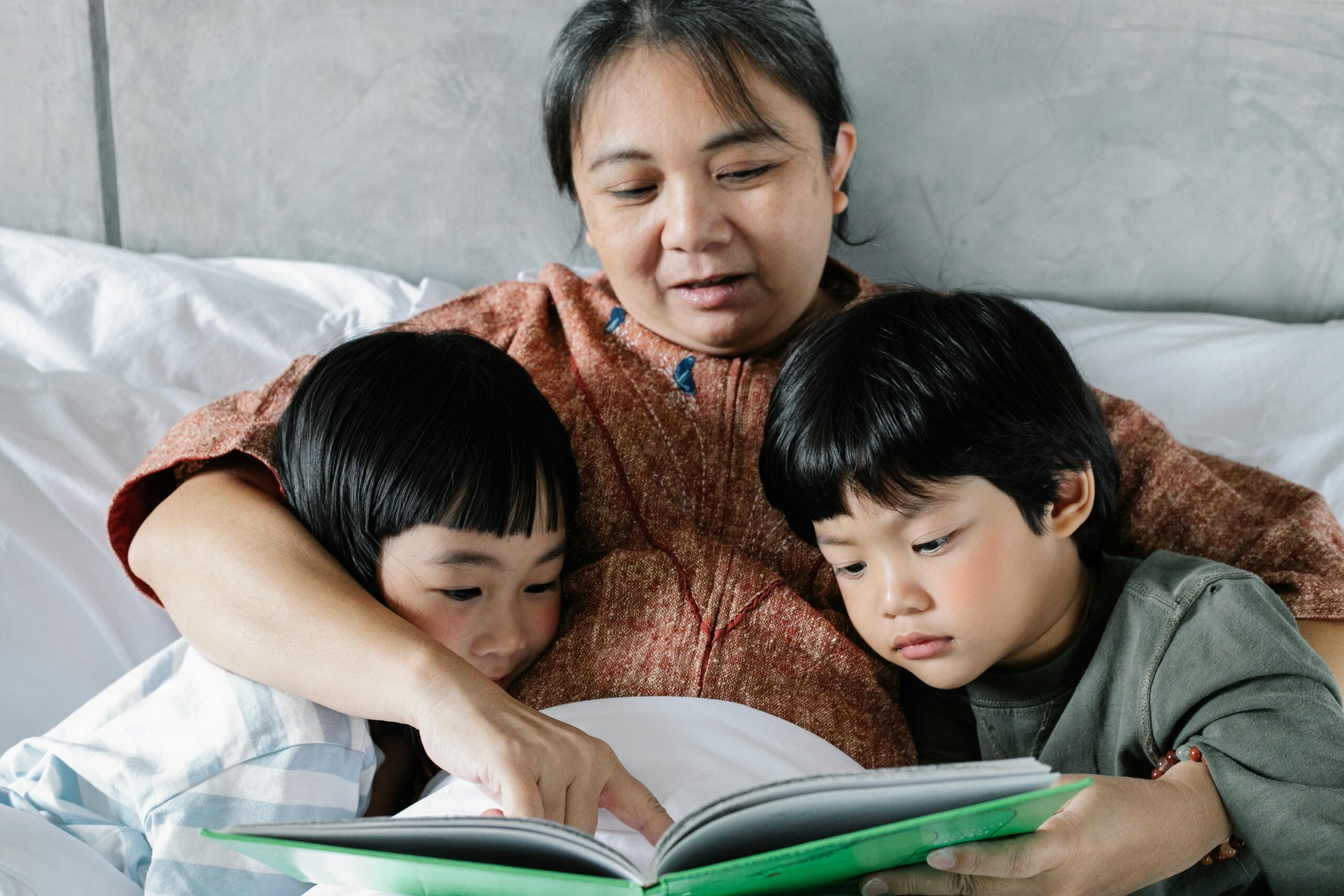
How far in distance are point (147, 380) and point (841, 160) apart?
0.96 m

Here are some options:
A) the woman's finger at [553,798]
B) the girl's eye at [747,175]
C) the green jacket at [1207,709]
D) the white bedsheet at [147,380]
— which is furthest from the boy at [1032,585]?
the white bedsheet at [147,380]

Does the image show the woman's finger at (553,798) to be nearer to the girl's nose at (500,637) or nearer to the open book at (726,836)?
the open book at (726,836)

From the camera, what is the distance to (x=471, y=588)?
3.41ft

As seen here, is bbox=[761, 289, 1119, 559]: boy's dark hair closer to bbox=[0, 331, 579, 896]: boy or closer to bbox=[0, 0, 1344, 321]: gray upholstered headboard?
bbox=[0, 331, 579, 896]: boy

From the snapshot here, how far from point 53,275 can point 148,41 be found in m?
0.40

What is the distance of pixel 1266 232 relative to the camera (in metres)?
1.58

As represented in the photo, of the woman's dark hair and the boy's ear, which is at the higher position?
the woman's dark hair

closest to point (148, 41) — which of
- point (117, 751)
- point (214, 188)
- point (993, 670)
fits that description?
point (214, 188)

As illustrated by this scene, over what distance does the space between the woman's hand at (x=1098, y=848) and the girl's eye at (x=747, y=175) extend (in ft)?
2.35

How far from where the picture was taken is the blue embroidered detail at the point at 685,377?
4.19 ft

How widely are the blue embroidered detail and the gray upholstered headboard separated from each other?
18.4 inches

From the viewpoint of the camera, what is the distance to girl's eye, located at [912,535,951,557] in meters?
0.96

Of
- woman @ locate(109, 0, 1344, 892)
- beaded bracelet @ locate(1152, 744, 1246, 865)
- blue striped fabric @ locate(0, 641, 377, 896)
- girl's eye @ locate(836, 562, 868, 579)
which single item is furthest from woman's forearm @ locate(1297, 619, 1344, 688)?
blue striped fabric @ locate(0, 641, 377, 896)

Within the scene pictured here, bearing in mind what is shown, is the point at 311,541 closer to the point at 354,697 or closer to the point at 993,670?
the point at 354,697
